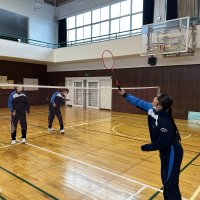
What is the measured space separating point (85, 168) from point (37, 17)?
16.9 meters

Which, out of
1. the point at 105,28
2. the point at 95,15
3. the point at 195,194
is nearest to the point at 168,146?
the point at 195,194

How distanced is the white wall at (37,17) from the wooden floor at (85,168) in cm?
1270

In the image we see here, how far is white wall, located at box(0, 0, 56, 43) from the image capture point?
16609 mm

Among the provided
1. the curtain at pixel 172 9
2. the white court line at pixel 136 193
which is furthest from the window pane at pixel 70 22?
the white court line at pixel 136 193

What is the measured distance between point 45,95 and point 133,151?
459 inches

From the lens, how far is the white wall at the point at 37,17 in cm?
1661

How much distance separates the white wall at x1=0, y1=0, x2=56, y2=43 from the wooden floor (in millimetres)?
12702

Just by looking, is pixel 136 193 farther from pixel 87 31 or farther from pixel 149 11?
pixel 87 31

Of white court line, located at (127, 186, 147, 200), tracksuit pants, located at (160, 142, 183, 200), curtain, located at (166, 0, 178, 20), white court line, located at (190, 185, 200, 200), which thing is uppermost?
curtain, located at (166, 0, 178, 20)

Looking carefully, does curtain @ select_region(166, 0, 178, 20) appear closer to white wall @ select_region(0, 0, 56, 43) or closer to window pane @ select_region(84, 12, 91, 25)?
window pane @ select_region(84, 12, 91, 25)

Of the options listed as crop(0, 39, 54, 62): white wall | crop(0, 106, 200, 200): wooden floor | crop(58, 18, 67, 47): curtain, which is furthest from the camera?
crop(58, 18, 67, 47): curtain

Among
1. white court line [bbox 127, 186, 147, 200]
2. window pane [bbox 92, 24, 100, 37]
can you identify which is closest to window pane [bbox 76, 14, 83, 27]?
window pane [bbox 92, 24, 100, 37]

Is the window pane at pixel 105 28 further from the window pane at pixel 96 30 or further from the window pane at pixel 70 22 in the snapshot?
the window pane at pixel 70 22

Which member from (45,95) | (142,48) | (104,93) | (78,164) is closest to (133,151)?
(78,164)
